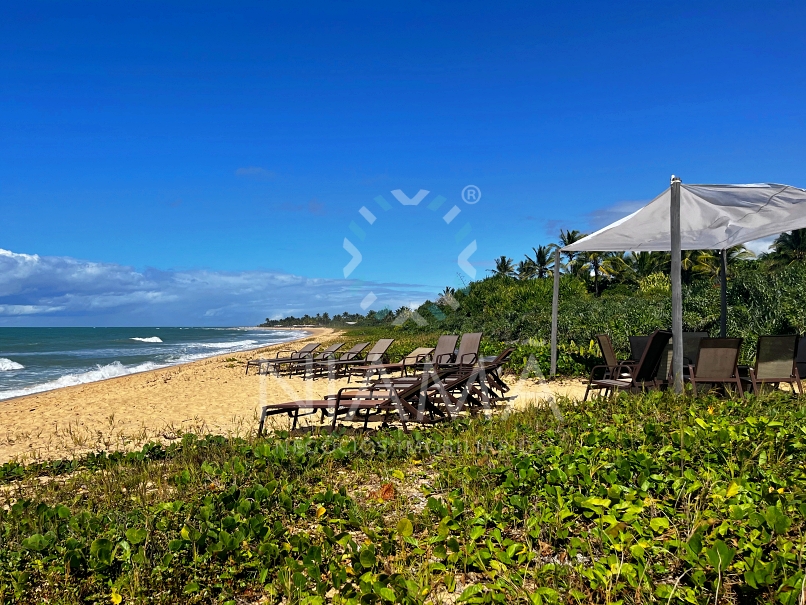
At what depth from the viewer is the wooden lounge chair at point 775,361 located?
615 centimetres

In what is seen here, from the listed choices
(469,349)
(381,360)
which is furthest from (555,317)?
(381,360)

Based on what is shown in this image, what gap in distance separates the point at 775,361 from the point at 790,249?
38.1 metres

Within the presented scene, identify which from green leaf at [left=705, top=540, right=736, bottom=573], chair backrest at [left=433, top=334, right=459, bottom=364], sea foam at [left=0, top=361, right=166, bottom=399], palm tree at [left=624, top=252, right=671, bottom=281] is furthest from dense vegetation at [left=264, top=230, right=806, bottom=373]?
palm tree at [left=624, top=252, right=671, bottom=281]

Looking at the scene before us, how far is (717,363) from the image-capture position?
6074 millimetres

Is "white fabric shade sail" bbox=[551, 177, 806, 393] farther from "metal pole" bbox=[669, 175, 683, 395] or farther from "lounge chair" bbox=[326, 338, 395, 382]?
"lounge chair" bbox=[326, 338, 395, 382]

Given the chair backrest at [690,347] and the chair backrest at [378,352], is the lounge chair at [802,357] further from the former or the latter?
the chair backrest at [378,352]

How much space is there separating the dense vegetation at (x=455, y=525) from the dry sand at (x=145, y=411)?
234 centimetres

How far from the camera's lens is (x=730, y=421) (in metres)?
4.02

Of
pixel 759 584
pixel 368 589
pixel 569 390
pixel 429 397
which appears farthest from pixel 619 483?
pixel 569 390

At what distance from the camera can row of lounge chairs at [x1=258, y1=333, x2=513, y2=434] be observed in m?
5.68

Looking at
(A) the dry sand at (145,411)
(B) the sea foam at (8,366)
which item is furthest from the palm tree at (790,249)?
(B) the sea foam at (8,366)

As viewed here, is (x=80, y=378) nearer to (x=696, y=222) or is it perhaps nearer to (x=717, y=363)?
(x=696, y=222)

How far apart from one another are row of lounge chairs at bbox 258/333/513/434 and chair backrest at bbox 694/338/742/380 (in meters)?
2.54

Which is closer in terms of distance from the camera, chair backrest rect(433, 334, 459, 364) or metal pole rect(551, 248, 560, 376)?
metal pole rect(551, 248, 560, 376)
